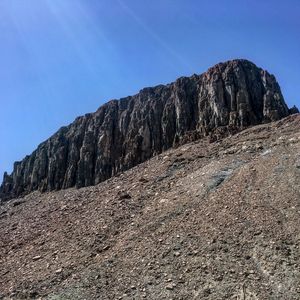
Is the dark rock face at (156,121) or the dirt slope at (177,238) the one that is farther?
the dark rock face at (156,121)

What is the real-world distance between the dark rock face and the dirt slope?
13503 millimetres

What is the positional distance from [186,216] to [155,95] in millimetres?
35549

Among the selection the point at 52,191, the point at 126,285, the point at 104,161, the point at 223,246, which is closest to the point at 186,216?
the point at 223,246

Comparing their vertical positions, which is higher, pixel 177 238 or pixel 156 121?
pixel 156 121

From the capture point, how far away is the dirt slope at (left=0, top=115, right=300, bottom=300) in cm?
1866

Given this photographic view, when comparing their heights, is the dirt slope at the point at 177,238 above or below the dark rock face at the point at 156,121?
→ below

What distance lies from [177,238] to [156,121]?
3222 centimetres

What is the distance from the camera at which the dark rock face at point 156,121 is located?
4875 centimetres

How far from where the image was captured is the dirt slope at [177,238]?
18.7 metres

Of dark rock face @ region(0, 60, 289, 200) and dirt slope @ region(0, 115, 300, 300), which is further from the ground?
dark rock face @ region(0, 60, 289, 200)

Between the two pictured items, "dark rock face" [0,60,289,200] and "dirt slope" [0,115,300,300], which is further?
"dark rock face" [0,60,289,200]

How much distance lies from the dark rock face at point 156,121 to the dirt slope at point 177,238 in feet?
44.3

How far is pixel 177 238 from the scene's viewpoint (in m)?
22.3

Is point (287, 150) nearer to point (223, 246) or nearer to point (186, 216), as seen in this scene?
point (186, 216)
